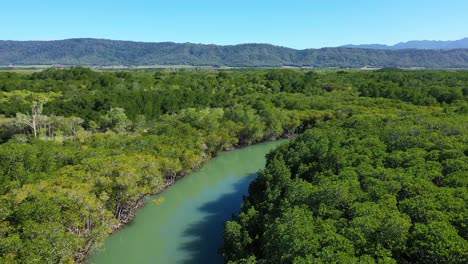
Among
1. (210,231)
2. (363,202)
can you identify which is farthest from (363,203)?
(210,231)

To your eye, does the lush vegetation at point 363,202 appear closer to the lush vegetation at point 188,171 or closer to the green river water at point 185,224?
the lush vegetation at point 188,171

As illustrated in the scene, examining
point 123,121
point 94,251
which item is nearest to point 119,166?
point 94,251

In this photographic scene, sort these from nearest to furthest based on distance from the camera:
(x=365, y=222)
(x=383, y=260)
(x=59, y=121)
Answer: (x=383, y=260) → (x=365, y=222) → (x=59, y=121)

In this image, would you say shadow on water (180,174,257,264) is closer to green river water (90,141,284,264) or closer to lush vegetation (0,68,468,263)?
green river water (90,141,284,264)

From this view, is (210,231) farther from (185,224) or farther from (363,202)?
(363,202)

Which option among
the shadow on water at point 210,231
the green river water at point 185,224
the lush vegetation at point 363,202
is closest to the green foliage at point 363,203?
the lush vegetation at point 363,202

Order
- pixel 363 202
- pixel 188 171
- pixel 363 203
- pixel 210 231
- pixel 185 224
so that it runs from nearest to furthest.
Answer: pixel 363 203, pixel 363 202, pixel 210 231, pixel 185 224, pixel 188 171

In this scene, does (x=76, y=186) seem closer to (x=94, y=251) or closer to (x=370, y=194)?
(x=94, y=251)
